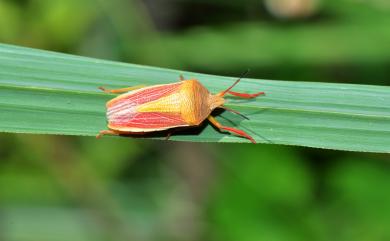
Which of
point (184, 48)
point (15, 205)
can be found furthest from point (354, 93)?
point (15, 205)

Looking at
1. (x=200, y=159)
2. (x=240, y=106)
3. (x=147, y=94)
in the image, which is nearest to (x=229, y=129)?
(x=240, y=106)

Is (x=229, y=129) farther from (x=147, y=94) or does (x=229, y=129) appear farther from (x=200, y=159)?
(x=200, y=159)

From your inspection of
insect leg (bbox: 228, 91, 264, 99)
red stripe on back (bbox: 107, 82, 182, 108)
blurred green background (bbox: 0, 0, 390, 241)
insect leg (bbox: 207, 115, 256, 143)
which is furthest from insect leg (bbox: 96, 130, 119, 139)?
blurred green background (bbox: 0, 0, 390, 241)

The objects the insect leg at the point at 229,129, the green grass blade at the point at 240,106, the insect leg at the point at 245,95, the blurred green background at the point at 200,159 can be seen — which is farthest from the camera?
the blurred green background at the point at 200,159

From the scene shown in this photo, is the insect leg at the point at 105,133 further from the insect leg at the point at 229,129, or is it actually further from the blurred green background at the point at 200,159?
the blurred green background at the point at 200,159

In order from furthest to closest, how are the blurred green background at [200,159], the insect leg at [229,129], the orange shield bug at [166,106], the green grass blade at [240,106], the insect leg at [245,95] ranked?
1. the blurred green background at [200,159]
2. the orange shield bug at [166,106]
3. the insect leg at [245,95]
4. the insect leg at [229,129]
5. the green grass blade at [240,106]

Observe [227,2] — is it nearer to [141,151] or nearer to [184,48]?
[184,48]

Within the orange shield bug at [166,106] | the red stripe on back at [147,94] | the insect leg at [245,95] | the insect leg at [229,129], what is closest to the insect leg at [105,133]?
the orange shield bug at [166,106]
